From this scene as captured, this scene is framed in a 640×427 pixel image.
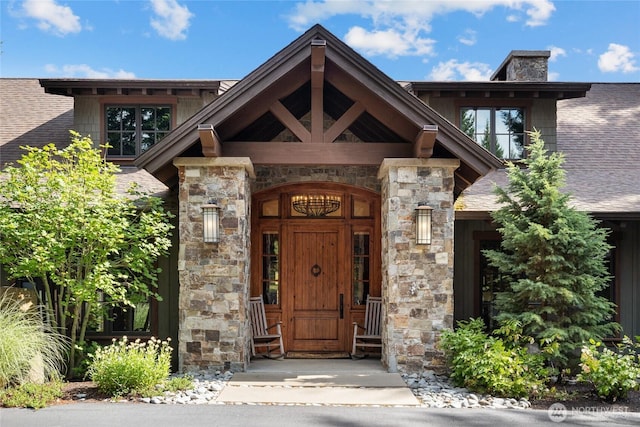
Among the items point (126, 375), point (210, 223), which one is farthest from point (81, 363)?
point (210, 223)

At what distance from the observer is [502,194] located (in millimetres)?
7441

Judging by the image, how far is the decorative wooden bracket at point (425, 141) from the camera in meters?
6.82

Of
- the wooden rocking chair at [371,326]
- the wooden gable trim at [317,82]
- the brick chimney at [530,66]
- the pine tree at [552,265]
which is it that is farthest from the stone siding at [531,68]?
the wooden rocking chair at [371,326]

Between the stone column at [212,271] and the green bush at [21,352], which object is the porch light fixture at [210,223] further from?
the green bush at [21,352]

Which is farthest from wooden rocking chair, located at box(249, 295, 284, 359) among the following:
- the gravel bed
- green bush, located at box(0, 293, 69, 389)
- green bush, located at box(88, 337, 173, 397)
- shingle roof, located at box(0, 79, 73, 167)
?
shingle roof, located at box(0, 79, 73, 167)

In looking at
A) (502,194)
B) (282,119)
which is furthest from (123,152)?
(502,194)

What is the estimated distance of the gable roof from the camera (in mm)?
6848

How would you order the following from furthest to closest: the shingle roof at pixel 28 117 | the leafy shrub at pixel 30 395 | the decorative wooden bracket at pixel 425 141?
1. the shingle roof at pixel 28 117
2. the decorative wooden bracket at pixel 425 141
3. the leafy shrub at pixel 30 395

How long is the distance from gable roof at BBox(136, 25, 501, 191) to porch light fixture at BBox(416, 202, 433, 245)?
0.84 meters

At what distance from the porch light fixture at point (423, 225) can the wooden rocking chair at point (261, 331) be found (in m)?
2.88

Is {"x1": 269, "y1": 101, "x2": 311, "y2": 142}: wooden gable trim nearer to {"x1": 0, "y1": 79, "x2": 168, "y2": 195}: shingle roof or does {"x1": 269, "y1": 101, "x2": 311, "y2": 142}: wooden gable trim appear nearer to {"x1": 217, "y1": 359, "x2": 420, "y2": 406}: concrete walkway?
{"x1": 0, "y1": 79, "x2": 168, "y2": 195}: shingle roof

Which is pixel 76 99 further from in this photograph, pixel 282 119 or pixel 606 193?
pixel 606 193

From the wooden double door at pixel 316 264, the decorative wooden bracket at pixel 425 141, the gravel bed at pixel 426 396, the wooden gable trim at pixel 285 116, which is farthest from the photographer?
the wooden double door at pixel 316 264

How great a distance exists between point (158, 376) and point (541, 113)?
26.2 ft
